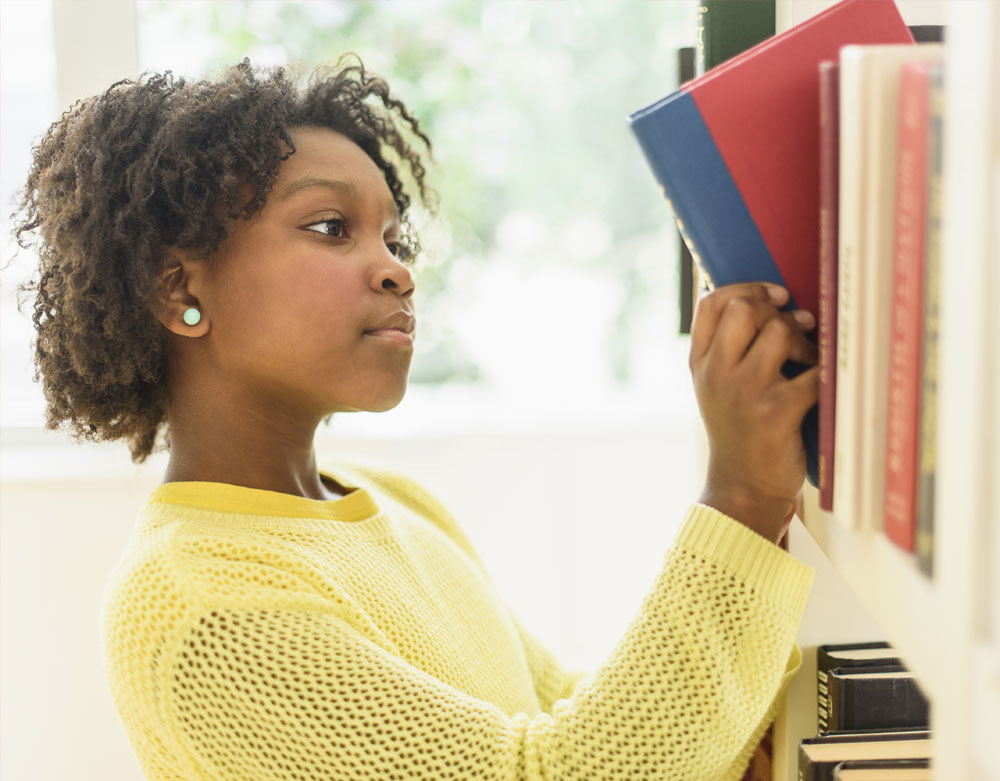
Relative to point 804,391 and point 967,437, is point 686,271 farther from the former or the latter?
point 967,437

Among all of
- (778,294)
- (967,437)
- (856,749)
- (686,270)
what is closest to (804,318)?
(778,294)

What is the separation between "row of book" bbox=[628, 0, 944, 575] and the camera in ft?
1.27

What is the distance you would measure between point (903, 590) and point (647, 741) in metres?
0.29

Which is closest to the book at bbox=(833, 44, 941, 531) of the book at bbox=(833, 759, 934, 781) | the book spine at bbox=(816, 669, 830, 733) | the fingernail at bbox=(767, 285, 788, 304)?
the fingernail at bbox=(767, 285, 788, 304)

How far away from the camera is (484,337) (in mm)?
2305

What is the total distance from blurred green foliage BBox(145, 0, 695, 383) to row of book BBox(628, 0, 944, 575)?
4.85 feet

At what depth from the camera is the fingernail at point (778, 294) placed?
22.9 inches

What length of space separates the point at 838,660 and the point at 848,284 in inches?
20.4

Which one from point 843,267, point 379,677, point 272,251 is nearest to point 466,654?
point 379,677

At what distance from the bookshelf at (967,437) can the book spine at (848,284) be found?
0.07 metres

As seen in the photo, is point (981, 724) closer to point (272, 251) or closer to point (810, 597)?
point (810, 597)

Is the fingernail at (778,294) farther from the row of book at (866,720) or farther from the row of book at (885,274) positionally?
the row of book at (866,720)

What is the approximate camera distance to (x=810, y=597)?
35.0 inches

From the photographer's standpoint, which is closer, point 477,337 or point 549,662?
point 549,662
